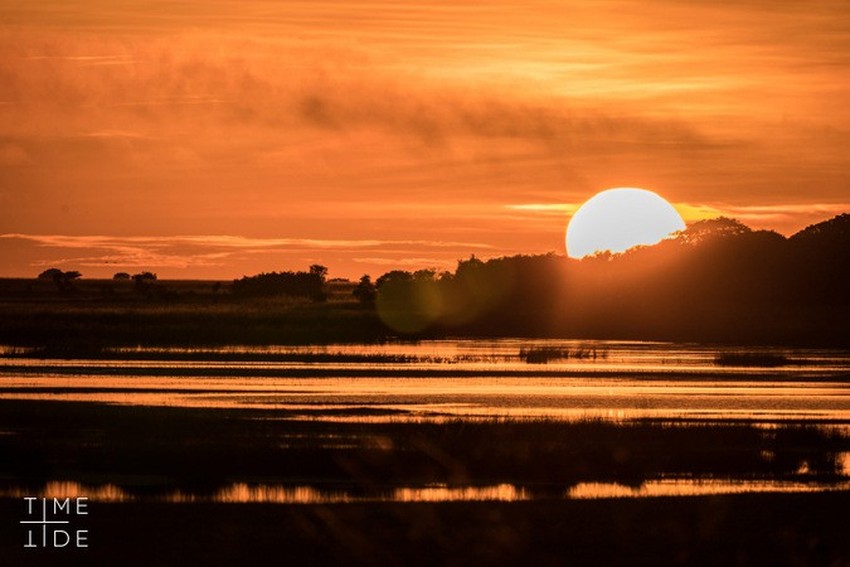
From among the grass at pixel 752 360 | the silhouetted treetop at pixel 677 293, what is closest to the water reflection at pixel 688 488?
the grass at pixel 752 360

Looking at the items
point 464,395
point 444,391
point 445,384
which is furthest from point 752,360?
point 464,395

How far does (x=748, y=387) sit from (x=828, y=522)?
32091 millimetres

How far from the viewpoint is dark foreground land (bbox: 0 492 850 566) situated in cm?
2209

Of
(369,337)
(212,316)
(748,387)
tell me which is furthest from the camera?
(212,316)

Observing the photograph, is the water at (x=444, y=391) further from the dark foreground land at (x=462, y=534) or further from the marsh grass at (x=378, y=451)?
the dark foreground land at (x=462, y=534)

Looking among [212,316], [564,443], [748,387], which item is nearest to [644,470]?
[564,443]

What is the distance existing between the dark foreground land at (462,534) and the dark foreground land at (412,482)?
47mm

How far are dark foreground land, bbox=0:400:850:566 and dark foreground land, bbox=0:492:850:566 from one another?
47 mm

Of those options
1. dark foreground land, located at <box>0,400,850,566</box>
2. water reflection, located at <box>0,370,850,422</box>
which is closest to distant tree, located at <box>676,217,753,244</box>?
water reflection, located at <box>0,370,850,422</box>

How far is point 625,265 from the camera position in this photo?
14788cm

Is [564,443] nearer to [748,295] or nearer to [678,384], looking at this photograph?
[678,384]

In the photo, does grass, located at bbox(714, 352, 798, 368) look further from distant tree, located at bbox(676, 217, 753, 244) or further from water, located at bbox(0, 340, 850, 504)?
distant tree, located at bbox(676, 217, 753, 244)

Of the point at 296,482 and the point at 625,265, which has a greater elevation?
the point at 625,265

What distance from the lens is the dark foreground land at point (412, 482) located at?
22.6 m
